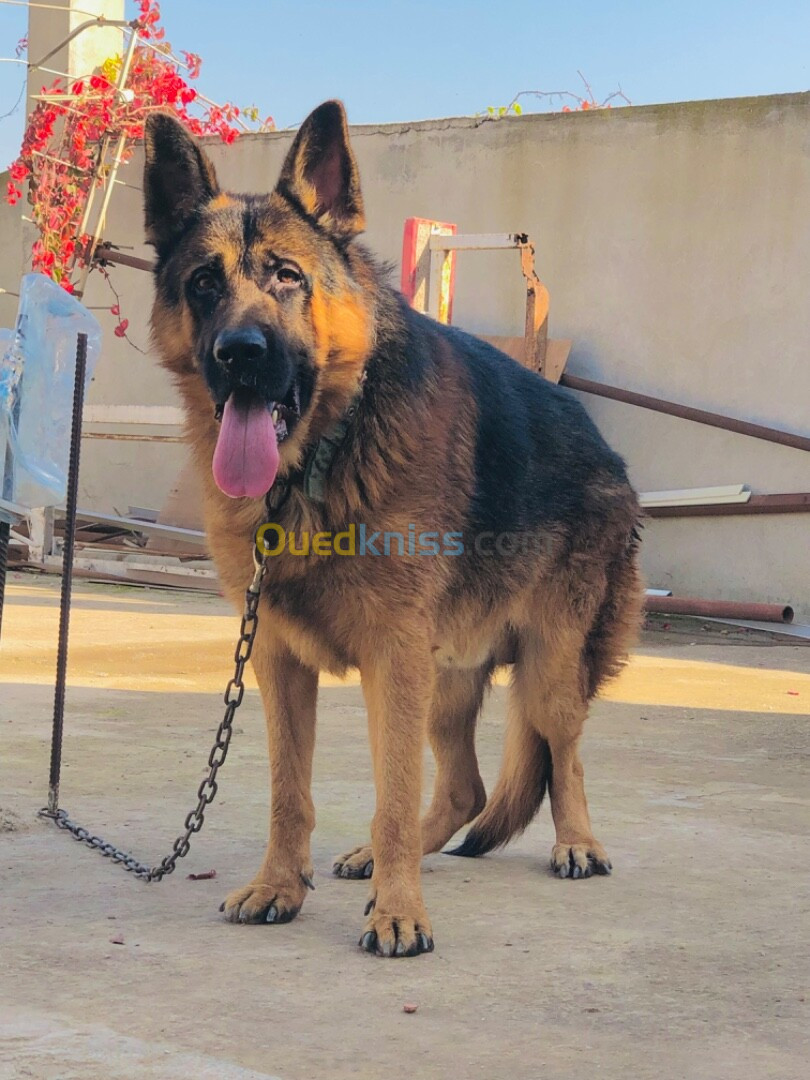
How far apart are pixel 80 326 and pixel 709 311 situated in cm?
712

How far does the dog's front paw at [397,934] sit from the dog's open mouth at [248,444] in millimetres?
1098

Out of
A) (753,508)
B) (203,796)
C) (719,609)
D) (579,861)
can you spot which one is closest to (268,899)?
(203,796)

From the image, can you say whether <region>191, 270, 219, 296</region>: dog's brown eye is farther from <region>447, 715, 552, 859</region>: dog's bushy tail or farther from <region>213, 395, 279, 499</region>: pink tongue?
<region>447, 715, 552, 859</region>: dog's bushy tail

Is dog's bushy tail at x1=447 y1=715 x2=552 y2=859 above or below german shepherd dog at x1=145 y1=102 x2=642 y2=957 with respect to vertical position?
below

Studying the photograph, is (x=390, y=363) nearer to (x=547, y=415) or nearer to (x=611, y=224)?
(x=547, y=415)

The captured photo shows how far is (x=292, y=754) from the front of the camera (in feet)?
11.8

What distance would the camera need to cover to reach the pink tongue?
3359 mm

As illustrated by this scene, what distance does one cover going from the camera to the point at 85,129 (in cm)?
1235

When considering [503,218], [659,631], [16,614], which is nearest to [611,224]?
[503,218]

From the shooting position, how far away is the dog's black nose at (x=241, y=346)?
3.18 metres

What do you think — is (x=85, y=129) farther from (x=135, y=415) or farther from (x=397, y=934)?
(x=397, y=934)

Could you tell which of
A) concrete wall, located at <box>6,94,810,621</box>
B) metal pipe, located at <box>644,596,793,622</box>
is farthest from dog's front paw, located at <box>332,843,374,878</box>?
concrete wall, located at <box>6,94,810,621</box>

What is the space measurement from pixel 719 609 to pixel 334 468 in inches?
270

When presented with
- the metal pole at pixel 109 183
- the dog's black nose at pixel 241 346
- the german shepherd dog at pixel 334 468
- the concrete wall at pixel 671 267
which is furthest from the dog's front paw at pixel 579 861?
the metal pole at pixel 109 183
